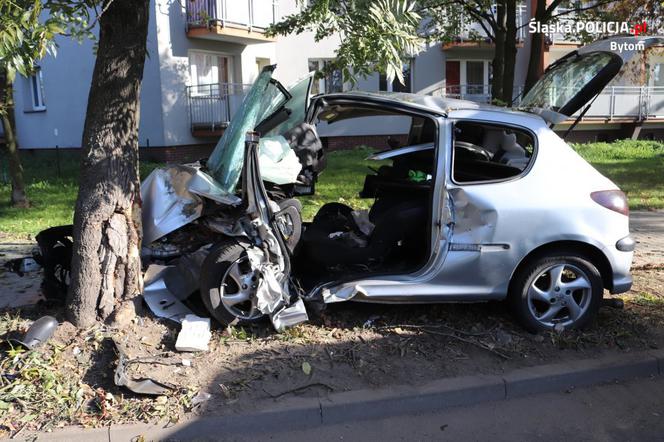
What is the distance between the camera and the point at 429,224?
4.39 meters

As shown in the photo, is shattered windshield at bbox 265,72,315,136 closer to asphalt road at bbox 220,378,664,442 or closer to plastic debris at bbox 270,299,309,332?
plastic debris at bbox 270,299,309,332

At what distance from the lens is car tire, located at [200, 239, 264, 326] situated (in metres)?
4.28

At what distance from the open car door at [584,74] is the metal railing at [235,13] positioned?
12.8m

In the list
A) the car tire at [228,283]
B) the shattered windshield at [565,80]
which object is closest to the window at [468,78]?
the shattered windshield at [565,80]

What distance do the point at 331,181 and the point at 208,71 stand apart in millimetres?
8849

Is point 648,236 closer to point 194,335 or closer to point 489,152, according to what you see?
point 489,152

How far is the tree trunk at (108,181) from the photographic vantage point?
14.0 ft

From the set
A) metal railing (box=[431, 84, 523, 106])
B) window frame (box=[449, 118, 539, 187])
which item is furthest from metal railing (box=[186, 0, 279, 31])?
window frame (box=[449, 118, 539, 187])

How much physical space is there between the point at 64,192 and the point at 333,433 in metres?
10.1

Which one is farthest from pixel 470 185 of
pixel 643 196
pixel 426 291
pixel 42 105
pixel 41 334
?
pixel 42 105

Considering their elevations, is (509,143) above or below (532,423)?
above

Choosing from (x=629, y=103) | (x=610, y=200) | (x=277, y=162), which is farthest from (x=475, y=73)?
(x=277, y=162)

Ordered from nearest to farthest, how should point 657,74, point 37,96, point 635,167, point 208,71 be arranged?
point 635,167 < point 208,71 < point 37,96 < point 657,74

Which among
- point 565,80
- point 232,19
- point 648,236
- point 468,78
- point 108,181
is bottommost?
point 648,236
